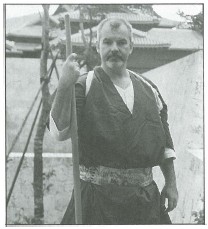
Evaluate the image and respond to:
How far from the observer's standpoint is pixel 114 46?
3.86 ft

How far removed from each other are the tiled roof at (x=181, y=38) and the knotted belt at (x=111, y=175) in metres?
0.59

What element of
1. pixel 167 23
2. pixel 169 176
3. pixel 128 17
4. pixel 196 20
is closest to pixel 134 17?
pixel 128 17

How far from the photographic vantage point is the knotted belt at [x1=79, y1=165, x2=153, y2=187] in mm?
1145

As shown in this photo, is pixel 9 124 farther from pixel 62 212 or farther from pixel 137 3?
pixel 137 3

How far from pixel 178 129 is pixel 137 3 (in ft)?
1.77

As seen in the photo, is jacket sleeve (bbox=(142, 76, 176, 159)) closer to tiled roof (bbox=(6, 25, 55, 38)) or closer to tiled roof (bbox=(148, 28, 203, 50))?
tiled roof (bbox=(148, 28, 203, 50))

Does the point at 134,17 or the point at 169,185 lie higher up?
the point at 134,17

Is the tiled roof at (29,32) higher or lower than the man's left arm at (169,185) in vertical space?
higher

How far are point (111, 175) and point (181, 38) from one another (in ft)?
2.26

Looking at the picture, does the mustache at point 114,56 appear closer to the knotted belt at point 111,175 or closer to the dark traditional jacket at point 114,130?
the dark traditional jacket at point 114,130

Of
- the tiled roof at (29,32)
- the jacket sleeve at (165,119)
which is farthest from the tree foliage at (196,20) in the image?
the tiled roof at (29,32)

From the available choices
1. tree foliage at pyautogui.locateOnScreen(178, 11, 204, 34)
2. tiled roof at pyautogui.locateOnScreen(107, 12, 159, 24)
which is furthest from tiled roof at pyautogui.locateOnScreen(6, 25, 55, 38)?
tree foliage at pyautogui.locateOnScreen(178, 11, 204, 34)

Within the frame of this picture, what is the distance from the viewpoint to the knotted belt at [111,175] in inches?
45.1

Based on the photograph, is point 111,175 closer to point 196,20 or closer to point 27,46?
point 27,46
